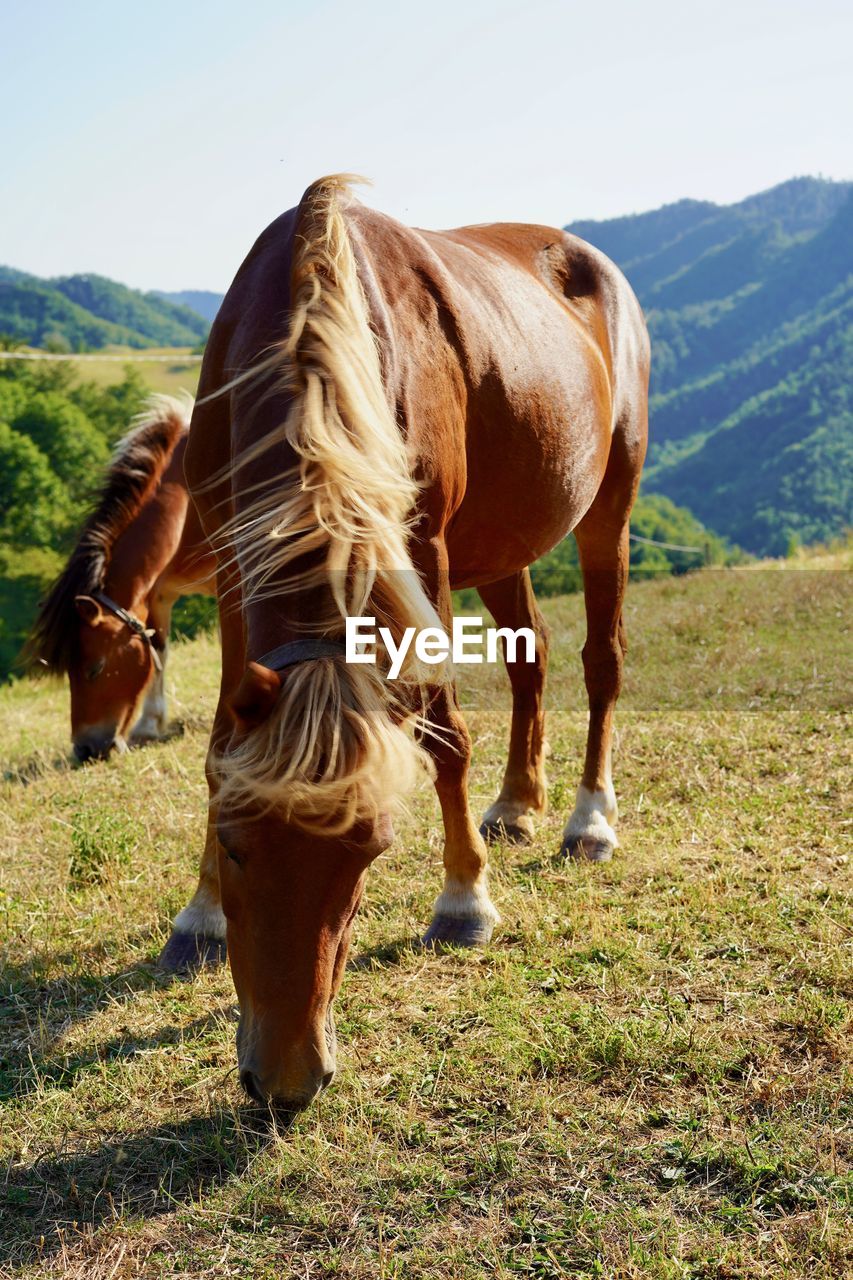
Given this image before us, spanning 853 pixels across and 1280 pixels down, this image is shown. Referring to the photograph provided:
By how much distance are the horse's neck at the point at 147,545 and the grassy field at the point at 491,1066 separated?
2.04 meters

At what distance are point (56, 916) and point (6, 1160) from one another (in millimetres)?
1534

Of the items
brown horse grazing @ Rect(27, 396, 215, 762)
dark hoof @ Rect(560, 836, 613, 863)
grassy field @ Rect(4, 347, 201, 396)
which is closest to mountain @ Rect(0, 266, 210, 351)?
grassy field @ Rect(4, 347, 201, 396)

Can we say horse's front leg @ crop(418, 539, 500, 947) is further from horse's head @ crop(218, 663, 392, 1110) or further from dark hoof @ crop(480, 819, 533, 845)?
horse's head @ crop(218, 663, 392, 1110)

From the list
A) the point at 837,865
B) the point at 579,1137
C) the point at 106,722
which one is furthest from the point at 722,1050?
the point at 106,722

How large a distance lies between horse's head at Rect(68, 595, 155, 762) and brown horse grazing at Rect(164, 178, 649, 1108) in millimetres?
2954

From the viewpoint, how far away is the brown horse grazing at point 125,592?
6605 millimetres

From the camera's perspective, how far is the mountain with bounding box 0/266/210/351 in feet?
349

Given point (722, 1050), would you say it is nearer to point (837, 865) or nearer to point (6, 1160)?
point (837, 865)

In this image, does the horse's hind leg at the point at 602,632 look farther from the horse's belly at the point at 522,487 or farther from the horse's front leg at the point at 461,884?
the horse's front leg at the point at 461,884

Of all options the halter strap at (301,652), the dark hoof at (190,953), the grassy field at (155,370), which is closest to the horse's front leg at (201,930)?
the dark hoof at (190,953)

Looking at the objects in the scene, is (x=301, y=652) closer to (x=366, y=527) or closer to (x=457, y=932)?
(x=366, y=527)

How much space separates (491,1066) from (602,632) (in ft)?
7.71

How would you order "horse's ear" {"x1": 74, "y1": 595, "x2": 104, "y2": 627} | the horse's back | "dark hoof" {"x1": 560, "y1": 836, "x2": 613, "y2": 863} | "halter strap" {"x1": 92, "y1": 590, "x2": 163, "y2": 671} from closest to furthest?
the horse's back
"dark hoof" {"x1": 560, "y1": 836, "x2": 613, "y2": 863}
"horse's ear" {"x1": 74, "y1": 595, "x2": 104, "y2": 627}
"halter strap" {"x1": 92, "y1": 590, "x2": 163, "y2": 671}

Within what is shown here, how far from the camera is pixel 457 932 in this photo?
11.7ft
